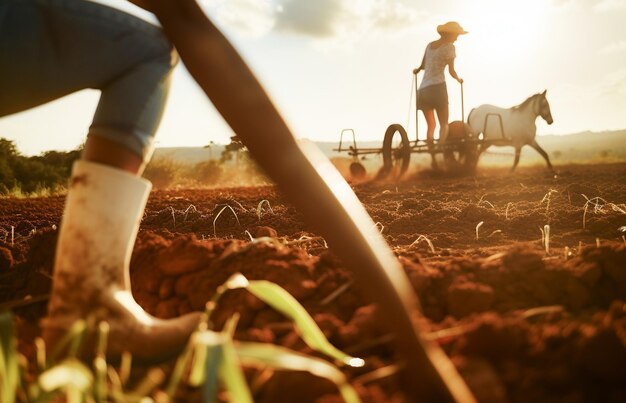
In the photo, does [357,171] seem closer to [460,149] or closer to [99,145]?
[460,149]

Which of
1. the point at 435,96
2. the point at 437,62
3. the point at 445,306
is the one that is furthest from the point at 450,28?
the point at 445,306

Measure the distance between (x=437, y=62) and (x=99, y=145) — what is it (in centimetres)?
911

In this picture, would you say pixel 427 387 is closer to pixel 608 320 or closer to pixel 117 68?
pixel 608 320

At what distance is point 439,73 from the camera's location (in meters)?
9.43

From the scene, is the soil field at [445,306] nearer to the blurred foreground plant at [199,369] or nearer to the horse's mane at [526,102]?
the blurred foreground plant at [199,369]

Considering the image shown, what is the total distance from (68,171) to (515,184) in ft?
44.4

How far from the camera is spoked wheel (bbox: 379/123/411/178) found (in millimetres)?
10398

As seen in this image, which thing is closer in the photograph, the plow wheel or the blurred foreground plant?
the blurred foreground plant

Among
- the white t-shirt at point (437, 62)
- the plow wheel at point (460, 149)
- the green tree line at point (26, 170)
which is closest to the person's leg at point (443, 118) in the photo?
the white t-shirt at point (437, 62)

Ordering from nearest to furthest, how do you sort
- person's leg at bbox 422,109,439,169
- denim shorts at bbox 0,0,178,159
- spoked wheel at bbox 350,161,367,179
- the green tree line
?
denim shorts at bbox 0,0,178,159 < person's leg at bbox 422,109,439,169 < spoked wheel at bbox 350,161,367,179 < the green tree line

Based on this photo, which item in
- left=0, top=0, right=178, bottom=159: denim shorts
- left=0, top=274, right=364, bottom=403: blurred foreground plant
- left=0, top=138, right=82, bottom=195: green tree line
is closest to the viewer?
left=0, top=274, right=364, bottom=403: blurred foreground plant

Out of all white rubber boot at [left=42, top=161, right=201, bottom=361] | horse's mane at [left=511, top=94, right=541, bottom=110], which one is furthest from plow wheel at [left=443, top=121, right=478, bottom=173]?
white rubber boot at [left=42, top=161, right=201, bottom=361]

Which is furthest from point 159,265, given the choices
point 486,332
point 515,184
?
point 515,184

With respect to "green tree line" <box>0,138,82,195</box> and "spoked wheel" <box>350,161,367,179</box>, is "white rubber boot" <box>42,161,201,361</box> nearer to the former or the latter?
"spoked wheel" <box>350,161,367,179</box>
